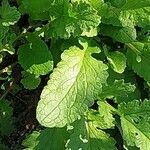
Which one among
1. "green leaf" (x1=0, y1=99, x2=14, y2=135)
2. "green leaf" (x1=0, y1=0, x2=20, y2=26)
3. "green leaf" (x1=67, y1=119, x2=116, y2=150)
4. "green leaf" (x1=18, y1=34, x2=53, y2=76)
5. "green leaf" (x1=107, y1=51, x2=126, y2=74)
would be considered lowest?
"green leaf" (x1=0, y1=99, x2=14, y2=135)

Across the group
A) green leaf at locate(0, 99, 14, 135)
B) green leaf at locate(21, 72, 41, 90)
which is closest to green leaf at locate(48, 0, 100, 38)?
green leaf at locate(21, 72, 41, 90)

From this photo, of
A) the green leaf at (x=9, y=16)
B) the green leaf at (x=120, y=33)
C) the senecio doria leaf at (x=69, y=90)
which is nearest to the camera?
the senecio doria leaf at (x=69, y=90)

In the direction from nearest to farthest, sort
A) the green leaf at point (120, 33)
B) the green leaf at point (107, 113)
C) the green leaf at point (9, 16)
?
1. the green leaf at point (9, 16)
2. the green leaf at point (107, 113)
3. the green leaf at point (120, 33)

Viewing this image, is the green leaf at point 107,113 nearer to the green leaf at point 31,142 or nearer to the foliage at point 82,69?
the foliage at point 82,69

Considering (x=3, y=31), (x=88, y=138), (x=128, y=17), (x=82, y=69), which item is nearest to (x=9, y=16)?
(x=3, y=31)

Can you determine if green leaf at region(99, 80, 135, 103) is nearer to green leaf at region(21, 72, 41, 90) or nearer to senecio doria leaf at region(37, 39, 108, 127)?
senecio doria leaf at region(37, 39, 108, 127)

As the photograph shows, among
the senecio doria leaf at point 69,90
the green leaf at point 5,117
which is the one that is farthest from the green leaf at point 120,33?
the green leaf at point 5,117

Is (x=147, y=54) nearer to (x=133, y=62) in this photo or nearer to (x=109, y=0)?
(x=133, y=62)
